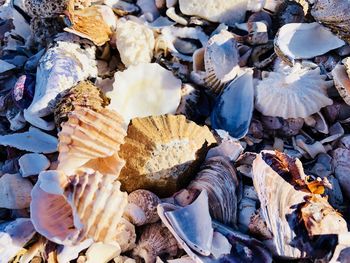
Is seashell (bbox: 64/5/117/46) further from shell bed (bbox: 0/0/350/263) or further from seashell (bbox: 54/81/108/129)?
seashell (bbox: 54/81/108/129)

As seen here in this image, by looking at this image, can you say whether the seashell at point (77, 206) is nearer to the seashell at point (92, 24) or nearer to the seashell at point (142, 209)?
the seashell at point (142, 209)

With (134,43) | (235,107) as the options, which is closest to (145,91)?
(134,43)

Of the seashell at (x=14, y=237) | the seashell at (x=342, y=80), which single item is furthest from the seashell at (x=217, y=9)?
the seashell at (x=14, y=237)

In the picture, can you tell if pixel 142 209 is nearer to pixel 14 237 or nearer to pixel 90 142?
pixel 90 142

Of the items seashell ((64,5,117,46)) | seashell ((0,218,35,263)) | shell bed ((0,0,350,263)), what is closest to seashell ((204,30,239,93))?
shell bed ((0,0,350,263))

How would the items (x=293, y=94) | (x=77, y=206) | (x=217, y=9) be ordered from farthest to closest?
(x=217, y=9) < (x=293, y=94) < (x=77, y=206)

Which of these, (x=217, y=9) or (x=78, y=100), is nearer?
(x=78, y=100)

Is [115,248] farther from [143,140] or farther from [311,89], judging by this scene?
[311,89]

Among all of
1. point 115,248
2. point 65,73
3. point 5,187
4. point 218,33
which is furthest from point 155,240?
point 218,33
